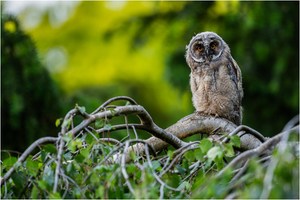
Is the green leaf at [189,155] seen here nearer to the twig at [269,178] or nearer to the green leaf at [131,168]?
the green leaf at [131,168]

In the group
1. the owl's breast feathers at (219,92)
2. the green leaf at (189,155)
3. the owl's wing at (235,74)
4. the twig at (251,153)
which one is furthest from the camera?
the owl's wing at (235,74)

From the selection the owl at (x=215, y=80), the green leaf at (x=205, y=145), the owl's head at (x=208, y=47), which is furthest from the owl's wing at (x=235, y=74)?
the green leaf at (x=205, y=145)

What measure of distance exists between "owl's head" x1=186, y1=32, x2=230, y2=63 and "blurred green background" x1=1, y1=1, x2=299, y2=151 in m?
1.33

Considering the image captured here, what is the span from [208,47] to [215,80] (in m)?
0.33

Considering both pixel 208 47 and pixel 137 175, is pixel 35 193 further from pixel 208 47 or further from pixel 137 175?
pixel 208 47

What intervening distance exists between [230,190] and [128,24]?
392 inches

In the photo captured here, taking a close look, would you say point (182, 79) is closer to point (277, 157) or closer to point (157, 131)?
point (157, 131)

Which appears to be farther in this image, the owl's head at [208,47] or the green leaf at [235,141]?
the owl's head at [208,47]

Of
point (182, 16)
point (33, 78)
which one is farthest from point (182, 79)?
point (33, 78)

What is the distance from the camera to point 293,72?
491 inches

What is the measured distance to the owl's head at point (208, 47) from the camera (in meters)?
7.70

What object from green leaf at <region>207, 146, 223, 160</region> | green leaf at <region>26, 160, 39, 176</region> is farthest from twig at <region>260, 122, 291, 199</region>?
green leaf at <region>26, 160, 39, 176</region>

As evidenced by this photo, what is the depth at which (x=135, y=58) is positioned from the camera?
21375mm

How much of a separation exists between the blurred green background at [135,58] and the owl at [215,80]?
4.30 feet
